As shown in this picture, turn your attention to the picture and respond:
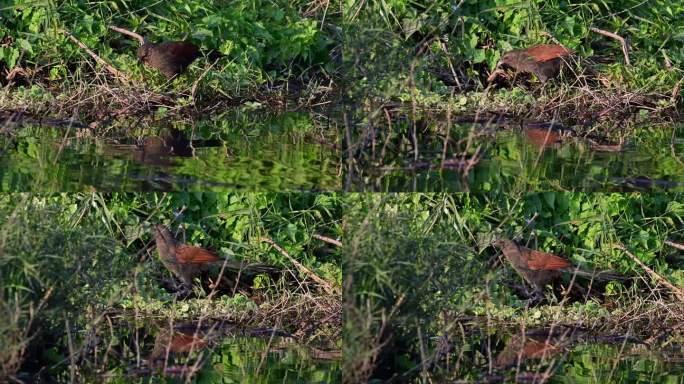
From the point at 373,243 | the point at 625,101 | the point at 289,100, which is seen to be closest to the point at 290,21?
the point at 289,100

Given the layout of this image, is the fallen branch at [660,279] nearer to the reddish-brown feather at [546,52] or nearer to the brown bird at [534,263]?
the brown bird at [534,263]

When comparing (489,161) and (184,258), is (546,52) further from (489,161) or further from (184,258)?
(184,258)

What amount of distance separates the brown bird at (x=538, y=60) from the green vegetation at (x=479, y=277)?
68 cm

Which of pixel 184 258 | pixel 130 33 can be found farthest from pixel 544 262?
pixel 130 33

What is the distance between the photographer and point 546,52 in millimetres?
5984

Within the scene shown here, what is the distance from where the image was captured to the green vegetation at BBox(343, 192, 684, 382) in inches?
161

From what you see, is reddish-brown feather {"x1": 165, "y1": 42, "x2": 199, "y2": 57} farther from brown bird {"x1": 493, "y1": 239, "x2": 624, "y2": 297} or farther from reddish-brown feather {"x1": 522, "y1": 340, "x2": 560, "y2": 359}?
reddish-brown feather {"x1": 522, "y1": 340, "x2": 560, "y2": 359}

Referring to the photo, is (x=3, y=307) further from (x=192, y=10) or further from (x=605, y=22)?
(x=605, y=22)

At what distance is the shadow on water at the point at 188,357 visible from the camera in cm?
427

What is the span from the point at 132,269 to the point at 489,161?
5.58 ft

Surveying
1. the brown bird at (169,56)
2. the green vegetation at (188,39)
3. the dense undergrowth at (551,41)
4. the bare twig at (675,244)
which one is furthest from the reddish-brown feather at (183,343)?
the bare twig at (675,244)

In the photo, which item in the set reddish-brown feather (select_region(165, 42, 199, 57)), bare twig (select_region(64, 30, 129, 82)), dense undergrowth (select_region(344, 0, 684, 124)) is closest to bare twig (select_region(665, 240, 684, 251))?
dense undergrowth (select_region(344, 0, 684, 124))

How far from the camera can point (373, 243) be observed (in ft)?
13.2

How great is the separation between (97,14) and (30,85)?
21.8 inches
